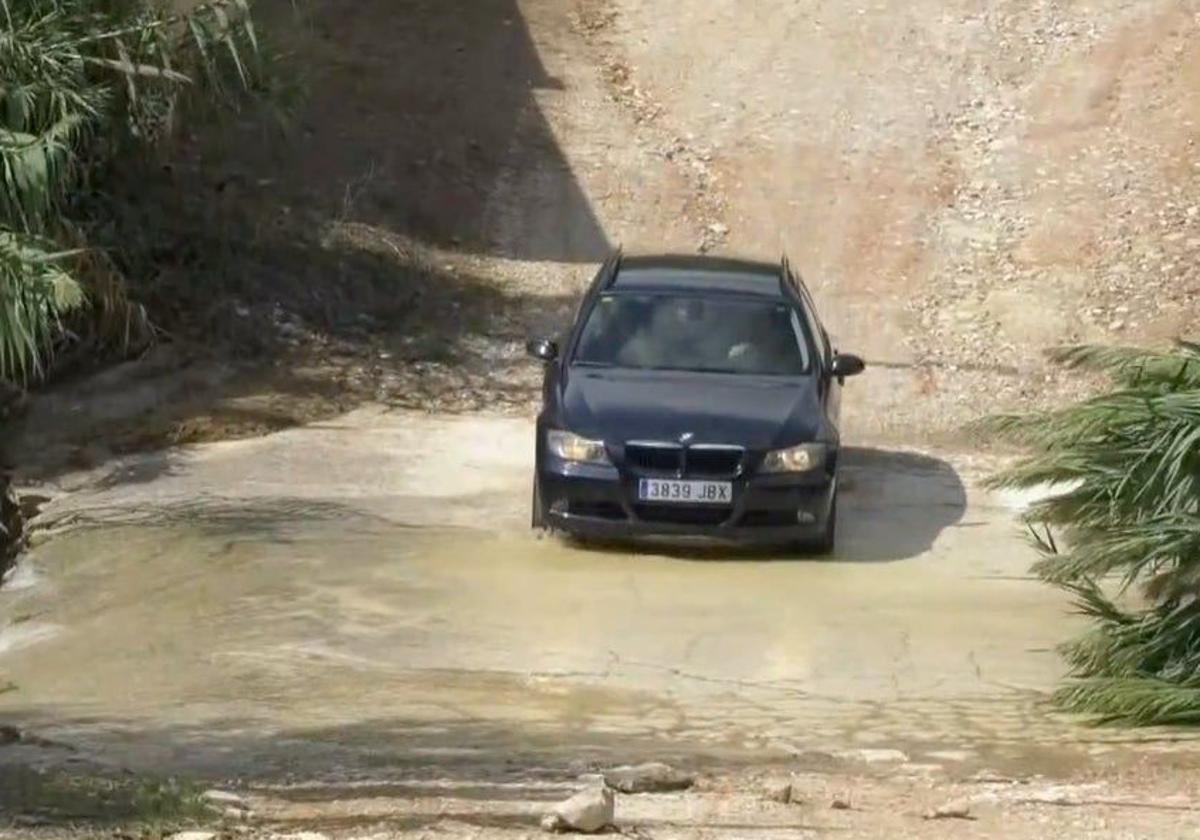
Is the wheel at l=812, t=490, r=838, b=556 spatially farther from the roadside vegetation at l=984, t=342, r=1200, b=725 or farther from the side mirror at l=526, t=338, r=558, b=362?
the roadside vegetation at l=984, t=342, r=1200, b=725

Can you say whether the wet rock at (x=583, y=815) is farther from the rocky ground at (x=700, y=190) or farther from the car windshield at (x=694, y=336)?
the rocky ground at (x=700, y=190)

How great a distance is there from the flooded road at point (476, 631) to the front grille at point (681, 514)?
271 millimetres

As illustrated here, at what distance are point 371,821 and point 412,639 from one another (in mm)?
3851

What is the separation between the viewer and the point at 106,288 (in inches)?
602

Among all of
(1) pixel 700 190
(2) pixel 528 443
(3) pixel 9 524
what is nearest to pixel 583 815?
(3) pixel 9 524

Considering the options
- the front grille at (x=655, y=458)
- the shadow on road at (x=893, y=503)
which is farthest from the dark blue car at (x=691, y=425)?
the shadow on road at (x=893, y=503)

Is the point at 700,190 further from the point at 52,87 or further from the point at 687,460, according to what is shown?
the point at 52,87

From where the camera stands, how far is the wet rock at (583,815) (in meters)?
7.09

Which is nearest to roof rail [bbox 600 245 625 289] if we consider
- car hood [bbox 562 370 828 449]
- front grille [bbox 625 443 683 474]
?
car hood [bbox 562 370 828 449]

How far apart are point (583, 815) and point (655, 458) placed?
5.92 metres

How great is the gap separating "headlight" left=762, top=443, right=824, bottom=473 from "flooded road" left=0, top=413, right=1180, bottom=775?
59cm

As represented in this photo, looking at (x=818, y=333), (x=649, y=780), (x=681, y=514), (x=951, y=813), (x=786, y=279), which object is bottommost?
(x=681, y=514)

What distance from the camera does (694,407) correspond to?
13.2 meters

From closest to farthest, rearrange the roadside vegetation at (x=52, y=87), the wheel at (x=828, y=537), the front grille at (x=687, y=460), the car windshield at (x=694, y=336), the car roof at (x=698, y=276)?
the roadside vegetation at (x=52, y=87) < the front grille at (x=687, y=460) < the wheel at (x=828, y=537) < the car windshield at (x=694, y=336) < the car roof at (x=698, y=276)
